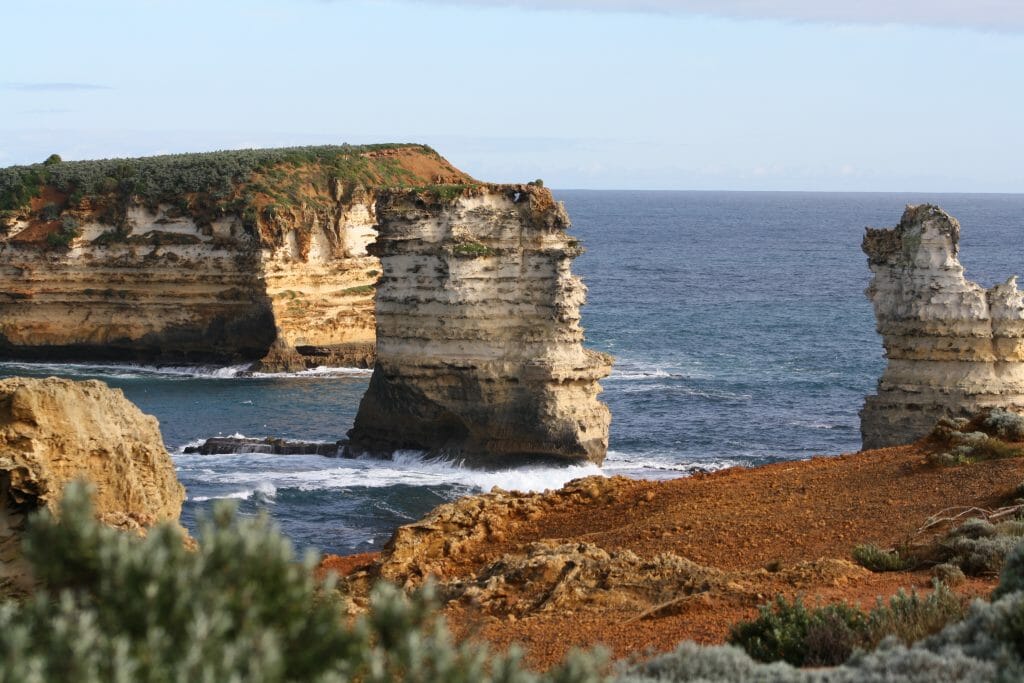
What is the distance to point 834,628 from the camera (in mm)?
11758

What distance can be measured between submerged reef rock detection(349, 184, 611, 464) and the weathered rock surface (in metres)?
2.79

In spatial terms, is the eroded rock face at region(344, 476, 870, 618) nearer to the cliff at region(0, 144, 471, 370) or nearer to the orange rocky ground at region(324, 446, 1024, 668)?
the orange rocky ground at region(324, 446, 1024, 668)

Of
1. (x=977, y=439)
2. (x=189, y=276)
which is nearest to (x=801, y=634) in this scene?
(x=977, y=439)

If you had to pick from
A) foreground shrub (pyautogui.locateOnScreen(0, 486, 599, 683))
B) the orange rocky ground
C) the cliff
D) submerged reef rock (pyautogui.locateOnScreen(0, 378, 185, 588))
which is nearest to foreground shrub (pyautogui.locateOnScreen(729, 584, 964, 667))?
the orange rocky ground

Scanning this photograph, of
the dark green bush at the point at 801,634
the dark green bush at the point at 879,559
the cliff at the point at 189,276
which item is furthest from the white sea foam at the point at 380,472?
the dark green bush at the point at 801,634

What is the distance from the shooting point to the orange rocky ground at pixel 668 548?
1413cm

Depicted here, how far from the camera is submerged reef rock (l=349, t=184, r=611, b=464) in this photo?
116 feet

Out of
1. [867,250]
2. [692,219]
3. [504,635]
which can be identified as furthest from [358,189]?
[692,219]

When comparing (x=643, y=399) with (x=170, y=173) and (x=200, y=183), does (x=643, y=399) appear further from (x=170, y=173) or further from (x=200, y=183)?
(x=170, y=173)

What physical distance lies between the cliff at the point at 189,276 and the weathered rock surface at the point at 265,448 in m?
16.0

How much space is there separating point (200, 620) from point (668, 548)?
494 inches

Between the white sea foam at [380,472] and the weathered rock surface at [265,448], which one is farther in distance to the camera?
the weathered rock surface at [265,448]

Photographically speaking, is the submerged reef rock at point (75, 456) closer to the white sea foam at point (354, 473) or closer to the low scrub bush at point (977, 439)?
the low scrub bush at point (977, 439)

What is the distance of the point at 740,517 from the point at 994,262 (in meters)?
85.7
